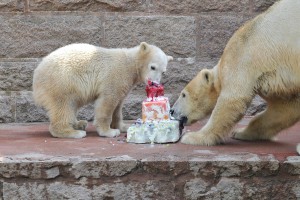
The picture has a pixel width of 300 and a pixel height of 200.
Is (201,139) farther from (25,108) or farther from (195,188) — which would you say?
(25,108)

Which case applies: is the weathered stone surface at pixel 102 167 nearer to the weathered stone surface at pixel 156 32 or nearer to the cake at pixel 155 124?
the cake at pixel 155 124

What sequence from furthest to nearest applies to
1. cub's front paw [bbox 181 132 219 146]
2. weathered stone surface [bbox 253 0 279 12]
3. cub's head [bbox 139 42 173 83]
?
weathered stone surface [bbox 253 0 279 12] → cub's head [bbox 139 42 173 83] → cub's front paw [bbox 181 132 219 146]

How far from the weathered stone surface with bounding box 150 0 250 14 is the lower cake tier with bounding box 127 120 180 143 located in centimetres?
182

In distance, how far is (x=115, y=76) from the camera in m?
4.56

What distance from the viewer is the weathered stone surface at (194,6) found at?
5.79 m

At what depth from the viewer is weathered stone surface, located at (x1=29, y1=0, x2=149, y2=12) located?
5.64m

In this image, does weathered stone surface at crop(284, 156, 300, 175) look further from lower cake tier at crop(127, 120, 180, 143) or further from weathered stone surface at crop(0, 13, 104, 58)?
weathered stone surface at crop(0, 13, 104, 58)

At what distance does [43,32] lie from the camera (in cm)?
566

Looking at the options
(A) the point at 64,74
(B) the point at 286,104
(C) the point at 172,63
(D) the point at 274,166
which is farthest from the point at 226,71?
(C) the point at 172,63

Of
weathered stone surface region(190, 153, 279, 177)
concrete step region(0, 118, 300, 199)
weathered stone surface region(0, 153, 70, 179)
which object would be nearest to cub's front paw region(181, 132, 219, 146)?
concrete step region(0, 118, 300, 199)

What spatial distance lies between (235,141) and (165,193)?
3.50 feet

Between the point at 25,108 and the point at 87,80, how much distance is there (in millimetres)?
1247

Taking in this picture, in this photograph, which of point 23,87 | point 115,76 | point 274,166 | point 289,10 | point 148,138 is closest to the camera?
point 274,166

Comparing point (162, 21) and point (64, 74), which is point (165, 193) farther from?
point (162, 21)
